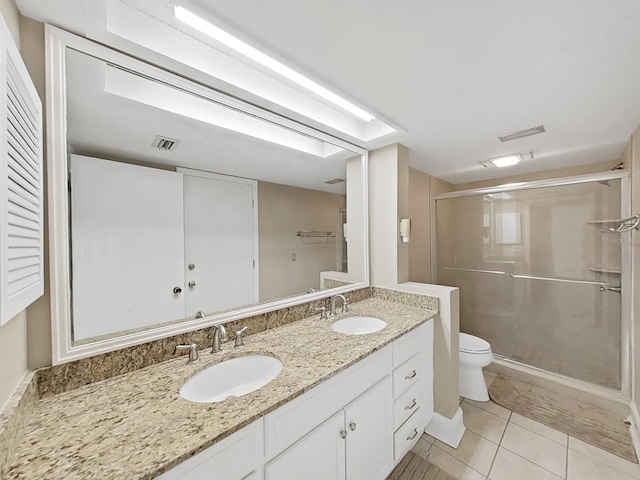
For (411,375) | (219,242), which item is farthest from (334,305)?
(219,242)

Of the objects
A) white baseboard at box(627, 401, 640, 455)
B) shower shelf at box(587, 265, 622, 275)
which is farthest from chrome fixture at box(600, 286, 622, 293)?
white baseboard at box(627, 401, 640, 455)

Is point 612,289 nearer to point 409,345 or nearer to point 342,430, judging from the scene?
point 409,345

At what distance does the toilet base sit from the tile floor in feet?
0.69

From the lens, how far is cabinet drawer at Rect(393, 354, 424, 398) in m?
1.39

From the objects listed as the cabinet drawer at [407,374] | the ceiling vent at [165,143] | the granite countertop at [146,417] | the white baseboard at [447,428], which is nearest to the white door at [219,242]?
the ceiling vent at [165,143]

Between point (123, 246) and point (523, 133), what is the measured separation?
2.54 metres

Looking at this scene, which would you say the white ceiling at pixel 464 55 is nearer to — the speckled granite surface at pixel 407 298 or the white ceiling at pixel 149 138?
the white ceiling at pixel 149 138

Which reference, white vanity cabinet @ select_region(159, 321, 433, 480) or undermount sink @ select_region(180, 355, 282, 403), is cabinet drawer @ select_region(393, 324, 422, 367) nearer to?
white vanity cabinet @ select_region(159, 321, 433, 480)

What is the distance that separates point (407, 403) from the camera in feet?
4.86

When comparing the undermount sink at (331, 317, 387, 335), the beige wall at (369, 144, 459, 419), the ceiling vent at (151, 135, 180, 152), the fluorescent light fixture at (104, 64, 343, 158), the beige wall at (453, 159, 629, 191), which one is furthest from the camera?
the beige wall at (453, 159, 629, 191)

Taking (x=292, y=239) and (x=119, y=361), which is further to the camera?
(x=292, y=239)

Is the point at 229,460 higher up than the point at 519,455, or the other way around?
the point at 229,460

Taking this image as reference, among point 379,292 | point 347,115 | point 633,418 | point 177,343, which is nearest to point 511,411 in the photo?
point 633,418

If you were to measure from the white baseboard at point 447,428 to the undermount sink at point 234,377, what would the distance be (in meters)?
1.42
